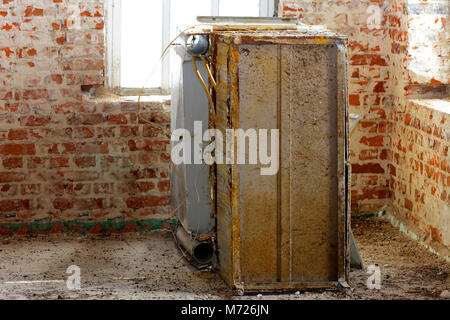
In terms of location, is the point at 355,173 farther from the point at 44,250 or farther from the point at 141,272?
the point at 44,250

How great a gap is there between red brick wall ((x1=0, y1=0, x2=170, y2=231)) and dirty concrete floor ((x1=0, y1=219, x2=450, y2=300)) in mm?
223

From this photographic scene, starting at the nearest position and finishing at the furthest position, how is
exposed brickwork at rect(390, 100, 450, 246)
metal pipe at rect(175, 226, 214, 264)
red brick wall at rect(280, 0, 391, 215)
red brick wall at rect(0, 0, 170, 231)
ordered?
metal pipe at rect(175, 226, 214, 264), exposed brickwork at rect(390, 100, 450, 246), red brick wall at rect(0, 0, 170, 231), red brick wall at rect(280, 0, 391, 215)

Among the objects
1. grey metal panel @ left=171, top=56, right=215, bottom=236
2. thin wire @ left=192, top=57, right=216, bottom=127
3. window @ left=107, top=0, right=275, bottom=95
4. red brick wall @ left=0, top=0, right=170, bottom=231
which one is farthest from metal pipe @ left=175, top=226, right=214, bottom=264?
window @ left=107, top=0, right=275, bottom=95

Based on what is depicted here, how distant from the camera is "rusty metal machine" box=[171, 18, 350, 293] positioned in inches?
147

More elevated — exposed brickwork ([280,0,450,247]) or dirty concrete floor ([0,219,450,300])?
exposed brickwork ([280,0,450,247])

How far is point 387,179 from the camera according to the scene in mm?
5375

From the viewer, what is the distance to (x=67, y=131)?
499 cm

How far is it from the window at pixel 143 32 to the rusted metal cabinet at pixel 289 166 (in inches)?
48.0

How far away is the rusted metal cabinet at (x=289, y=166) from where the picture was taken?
373 cm

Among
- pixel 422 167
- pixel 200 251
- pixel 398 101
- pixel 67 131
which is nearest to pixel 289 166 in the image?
pixel 200 251

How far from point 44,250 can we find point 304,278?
1.76m

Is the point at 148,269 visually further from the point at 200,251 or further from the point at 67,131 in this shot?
the point at 67,131

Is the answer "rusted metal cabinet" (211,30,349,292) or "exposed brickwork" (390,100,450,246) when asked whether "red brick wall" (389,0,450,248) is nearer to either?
"exposed brickwork" (390,100,450,246)

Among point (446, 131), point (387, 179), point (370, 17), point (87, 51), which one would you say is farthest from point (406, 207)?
point (87, 51)
